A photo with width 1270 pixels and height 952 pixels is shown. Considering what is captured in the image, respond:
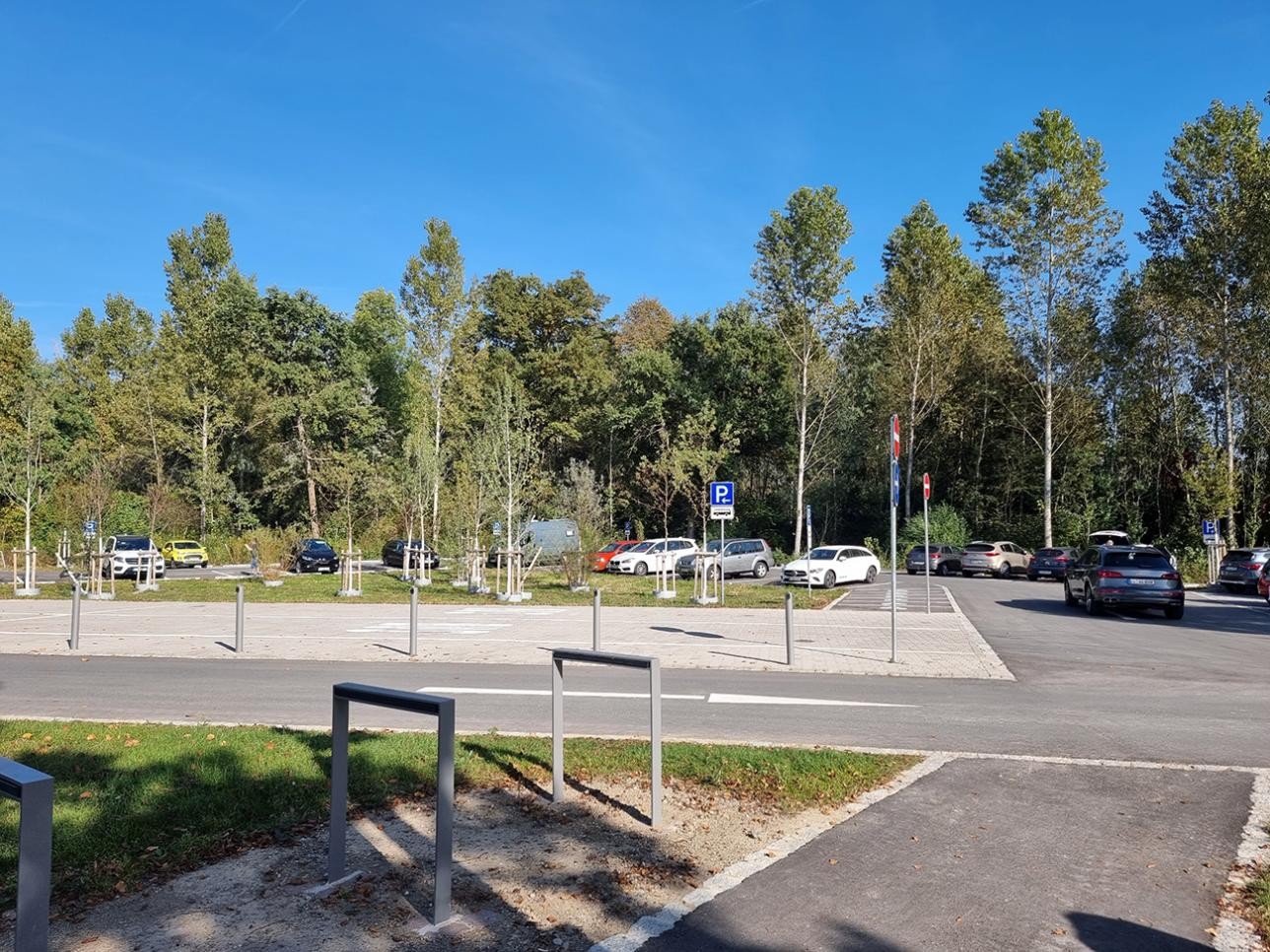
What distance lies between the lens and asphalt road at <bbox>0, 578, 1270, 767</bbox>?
823cm

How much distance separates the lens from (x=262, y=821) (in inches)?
217

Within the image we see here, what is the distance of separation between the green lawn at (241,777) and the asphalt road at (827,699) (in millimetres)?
1021

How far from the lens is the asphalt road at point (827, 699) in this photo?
27.0 feet

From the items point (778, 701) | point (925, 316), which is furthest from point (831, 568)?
point (778, 701)

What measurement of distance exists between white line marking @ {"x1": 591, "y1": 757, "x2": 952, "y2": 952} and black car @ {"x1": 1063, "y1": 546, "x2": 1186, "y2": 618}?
56.3ft

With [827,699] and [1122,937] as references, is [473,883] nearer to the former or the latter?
[1122,937]

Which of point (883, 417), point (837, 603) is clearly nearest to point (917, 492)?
point (883, 417)

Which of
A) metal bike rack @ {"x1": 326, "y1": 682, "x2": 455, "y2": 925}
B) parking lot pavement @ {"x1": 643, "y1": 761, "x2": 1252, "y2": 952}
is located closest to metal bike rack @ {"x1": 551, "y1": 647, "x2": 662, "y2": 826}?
parking lot pavement @ {"x1": 643, "y1": 761, "x2": 1252, "y2": 952}

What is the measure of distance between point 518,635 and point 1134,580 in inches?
562

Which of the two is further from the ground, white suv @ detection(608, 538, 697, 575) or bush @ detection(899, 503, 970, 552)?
bush @ detection(899, 503, 970, 552)

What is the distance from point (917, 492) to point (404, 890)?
164 feet

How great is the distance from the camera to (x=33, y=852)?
278 cm

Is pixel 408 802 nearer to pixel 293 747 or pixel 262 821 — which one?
pixel 262 821

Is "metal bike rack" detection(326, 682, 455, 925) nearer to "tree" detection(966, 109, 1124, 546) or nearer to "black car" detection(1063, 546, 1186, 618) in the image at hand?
"black car" detection(1063, 546, 1186, 618)
